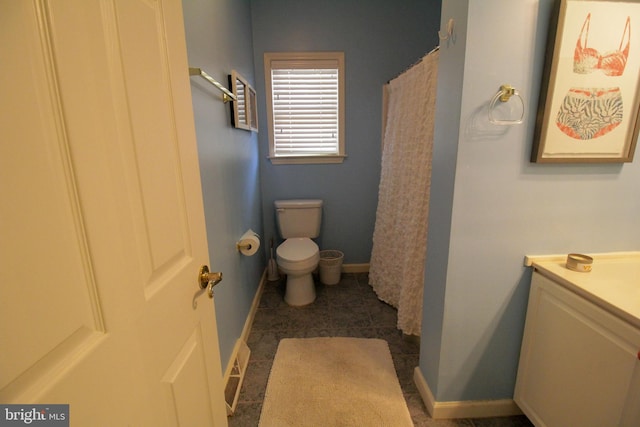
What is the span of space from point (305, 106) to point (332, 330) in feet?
6.54

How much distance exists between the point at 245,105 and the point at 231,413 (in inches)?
73.9

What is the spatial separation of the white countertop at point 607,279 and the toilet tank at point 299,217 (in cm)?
173

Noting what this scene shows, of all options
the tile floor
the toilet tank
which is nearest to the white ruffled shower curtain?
the tile floor

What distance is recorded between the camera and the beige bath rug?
53.9 inches

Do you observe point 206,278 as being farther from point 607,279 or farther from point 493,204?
point 607,279

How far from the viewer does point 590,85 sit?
1054 millimetres

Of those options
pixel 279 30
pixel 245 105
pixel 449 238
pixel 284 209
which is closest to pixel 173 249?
pixel 449 238

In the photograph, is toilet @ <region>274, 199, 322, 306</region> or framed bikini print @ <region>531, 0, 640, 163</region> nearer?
framed bikini print @ <region>531, 0, 640, 163</region>

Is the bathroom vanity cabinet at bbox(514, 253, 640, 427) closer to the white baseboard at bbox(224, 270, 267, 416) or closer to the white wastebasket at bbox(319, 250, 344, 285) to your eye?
the white baseboard at bbox(224, 270, 267, 416)

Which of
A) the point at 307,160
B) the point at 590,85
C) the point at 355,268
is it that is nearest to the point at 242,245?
the point at 307,160

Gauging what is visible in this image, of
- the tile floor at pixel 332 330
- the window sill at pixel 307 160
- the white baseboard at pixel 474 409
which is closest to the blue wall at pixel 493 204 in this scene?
the white baseboard at pixel 474 409

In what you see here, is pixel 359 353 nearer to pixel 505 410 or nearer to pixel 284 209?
pixel 505 410

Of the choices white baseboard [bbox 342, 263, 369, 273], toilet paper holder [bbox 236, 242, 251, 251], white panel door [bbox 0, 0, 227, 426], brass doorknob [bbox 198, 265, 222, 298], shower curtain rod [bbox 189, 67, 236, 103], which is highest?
shower curtain rod [bbox 189, 67, 236, 103]

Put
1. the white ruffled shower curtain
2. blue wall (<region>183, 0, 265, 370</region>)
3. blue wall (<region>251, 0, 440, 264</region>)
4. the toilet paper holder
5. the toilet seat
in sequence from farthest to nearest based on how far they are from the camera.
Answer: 1. blue wall (<region>251, 0, 440, 264</region>)
2. the toilet seat
3. the toilet paper holder
4. the white ruffled shower curtain
5. blue wall (<region>183, 0, 265, 370</region>)
